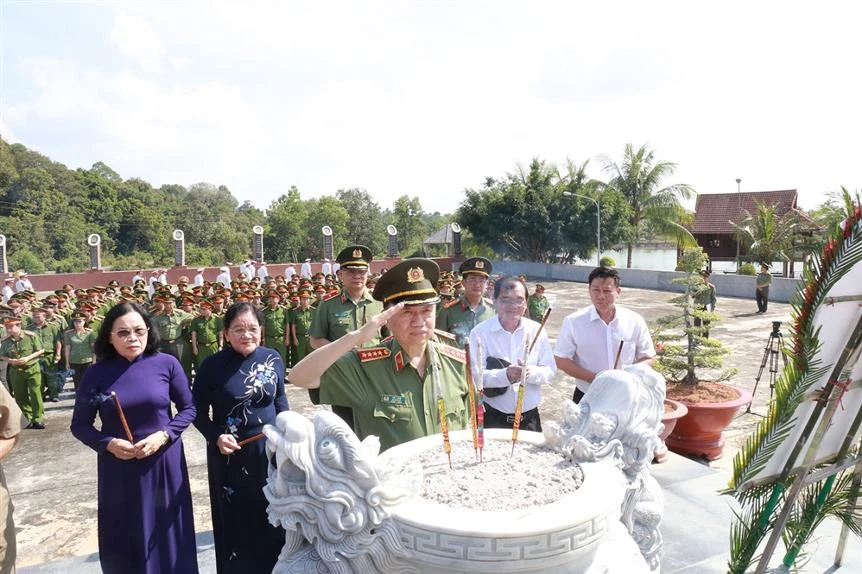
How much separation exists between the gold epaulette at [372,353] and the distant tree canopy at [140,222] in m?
29.5

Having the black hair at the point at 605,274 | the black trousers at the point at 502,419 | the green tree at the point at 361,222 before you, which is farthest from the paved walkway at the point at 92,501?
the green tree at the point at 361,222

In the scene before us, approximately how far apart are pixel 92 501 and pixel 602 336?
3859mm

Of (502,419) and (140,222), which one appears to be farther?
(140,222)

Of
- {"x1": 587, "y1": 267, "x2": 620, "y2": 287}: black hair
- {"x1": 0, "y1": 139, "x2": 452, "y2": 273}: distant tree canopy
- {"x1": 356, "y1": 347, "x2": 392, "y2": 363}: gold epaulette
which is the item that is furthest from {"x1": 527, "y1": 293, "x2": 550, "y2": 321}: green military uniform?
{"x1": 0, "y1": 139, "x2": 452, "y2": 273}: distant tree canopy

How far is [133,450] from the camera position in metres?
2.48

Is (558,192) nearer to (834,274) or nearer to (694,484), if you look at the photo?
(694,484)

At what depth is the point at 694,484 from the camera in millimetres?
3990

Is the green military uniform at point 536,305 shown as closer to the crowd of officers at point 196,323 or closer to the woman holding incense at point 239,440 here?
the crowd of officers at point 196,323

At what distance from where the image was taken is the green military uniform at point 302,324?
8.19 metres

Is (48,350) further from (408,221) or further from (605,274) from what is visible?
(408,221)

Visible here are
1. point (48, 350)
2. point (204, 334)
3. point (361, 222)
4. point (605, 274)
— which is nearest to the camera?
point (605, 274)

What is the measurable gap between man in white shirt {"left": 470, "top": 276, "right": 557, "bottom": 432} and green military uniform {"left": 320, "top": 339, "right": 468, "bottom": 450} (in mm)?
766

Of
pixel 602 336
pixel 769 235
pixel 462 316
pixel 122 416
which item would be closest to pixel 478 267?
pixel 462 316

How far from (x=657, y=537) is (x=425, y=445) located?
3.02ft
